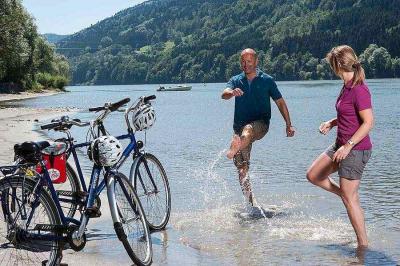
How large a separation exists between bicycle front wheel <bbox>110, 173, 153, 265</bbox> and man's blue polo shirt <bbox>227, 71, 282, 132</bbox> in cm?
355

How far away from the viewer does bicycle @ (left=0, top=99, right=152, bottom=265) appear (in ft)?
18.2

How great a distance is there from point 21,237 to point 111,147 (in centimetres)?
123

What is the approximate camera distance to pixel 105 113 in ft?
23.1

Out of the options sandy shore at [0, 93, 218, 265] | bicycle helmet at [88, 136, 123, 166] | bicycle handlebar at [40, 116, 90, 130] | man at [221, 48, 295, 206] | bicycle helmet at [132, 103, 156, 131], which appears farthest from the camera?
man at [221, 48, 295, 206]

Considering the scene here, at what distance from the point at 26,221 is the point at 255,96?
15.4 feet

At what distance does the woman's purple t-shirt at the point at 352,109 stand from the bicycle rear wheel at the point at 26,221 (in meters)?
3.17

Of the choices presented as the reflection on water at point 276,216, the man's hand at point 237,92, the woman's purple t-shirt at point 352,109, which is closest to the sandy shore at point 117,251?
the reflection on water at point 276,216

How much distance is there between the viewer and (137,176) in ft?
25.5

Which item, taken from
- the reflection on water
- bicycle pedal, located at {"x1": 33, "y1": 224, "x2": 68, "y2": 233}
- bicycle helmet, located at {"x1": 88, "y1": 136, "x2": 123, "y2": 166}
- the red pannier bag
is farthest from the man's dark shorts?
bicycle pedal, located at {"x1": 33, "y1": 224, "x2": 68, "y2": 233}

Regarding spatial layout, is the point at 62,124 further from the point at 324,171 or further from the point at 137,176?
the point at 324,171

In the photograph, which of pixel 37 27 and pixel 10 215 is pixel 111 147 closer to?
pixel 10 215

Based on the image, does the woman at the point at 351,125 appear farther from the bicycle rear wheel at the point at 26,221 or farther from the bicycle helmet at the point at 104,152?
the bicycle rear wheel at the point at 26,221

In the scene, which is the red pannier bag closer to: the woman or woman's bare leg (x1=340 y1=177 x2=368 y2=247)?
the woman

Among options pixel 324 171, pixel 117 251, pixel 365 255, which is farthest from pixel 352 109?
pixel 117 251
